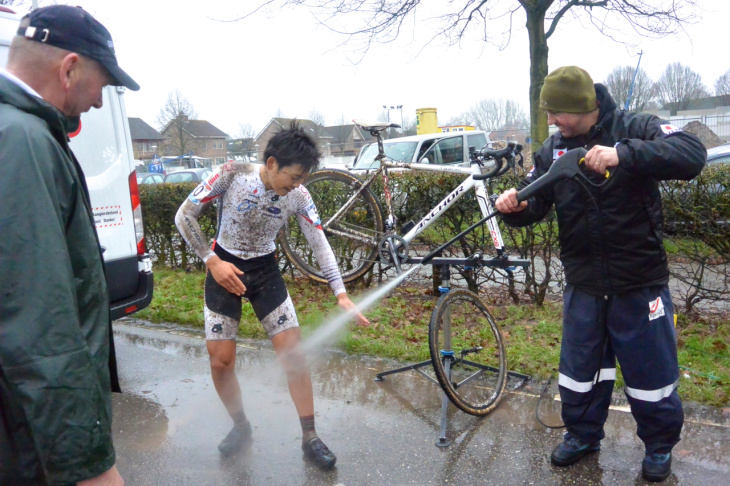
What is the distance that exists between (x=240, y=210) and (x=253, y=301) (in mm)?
572

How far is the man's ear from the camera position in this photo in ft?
5.37

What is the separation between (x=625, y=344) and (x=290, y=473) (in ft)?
6.46

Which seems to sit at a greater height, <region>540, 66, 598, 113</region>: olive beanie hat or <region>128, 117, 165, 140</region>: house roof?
<region>128, 117, 165, 140</region>: house roof

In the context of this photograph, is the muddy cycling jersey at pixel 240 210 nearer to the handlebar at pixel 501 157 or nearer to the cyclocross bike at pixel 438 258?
the cyclocross bike at pixel 438 258

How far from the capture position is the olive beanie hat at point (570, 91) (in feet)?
9.83

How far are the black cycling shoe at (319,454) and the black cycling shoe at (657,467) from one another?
5.46 feet

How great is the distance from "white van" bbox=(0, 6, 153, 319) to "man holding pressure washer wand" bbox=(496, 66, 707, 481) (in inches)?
135

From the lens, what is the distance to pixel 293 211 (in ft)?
11.9

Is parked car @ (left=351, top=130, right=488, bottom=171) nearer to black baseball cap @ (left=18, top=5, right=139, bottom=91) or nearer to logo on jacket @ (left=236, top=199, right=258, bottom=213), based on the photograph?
logo on jacket @ (left=236, top=199, right=258, bottom=213)

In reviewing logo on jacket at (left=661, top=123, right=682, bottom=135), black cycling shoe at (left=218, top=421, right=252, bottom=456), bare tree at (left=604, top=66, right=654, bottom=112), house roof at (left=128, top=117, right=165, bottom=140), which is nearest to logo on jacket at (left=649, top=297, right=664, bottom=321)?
logo on jacket at (left=661, top=123, right=682, bottom=135)

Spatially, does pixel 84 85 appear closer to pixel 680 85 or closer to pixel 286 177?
pixel 286 177

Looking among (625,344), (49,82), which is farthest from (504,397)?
(49,82)

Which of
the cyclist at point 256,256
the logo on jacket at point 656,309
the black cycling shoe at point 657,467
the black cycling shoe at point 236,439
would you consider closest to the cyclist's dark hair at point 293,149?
the cyclist at point 256,256

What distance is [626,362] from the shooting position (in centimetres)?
313
